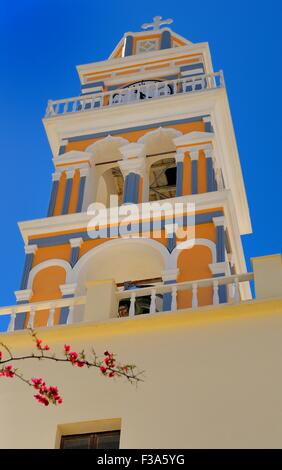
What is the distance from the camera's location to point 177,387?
35.5ft

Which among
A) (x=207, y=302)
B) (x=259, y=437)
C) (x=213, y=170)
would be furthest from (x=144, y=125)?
(x=259, y=437)

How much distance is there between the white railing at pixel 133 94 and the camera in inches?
803

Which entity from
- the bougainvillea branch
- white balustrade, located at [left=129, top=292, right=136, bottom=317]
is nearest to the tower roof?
white balustrade, located at [left=129, top=292, right=136, bottom=317]

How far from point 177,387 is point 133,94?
11.1 m

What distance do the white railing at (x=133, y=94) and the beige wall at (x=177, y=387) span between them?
9407 millimetres

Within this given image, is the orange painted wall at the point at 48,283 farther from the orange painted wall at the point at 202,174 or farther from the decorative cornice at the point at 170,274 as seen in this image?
the orange painted wall at the point at 202,174

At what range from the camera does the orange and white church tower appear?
10734mm

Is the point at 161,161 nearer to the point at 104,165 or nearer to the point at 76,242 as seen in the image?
the point at 104,165

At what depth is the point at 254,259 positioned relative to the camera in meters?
12.3

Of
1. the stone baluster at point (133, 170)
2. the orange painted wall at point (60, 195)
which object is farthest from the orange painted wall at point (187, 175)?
the orange painted wall at point (60, 195)

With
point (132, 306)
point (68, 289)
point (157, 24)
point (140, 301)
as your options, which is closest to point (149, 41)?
point (157, 24)

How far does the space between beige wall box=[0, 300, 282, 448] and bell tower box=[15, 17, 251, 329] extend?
4.09 feet

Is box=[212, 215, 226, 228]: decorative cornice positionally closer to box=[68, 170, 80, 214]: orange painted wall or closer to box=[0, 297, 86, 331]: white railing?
box=[68, 170, 80, 214]: orange painted wall
